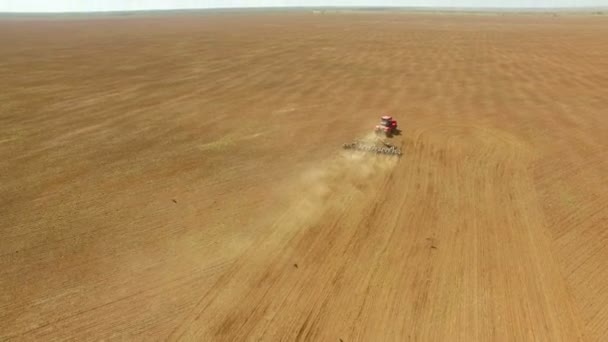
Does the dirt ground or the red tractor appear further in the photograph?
the red tractor

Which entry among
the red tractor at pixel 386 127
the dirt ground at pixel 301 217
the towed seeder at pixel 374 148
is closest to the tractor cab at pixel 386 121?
the red tractor at pixel 386 127

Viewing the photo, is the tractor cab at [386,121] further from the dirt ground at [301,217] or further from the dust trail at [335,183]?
the dust trail at [335,183]

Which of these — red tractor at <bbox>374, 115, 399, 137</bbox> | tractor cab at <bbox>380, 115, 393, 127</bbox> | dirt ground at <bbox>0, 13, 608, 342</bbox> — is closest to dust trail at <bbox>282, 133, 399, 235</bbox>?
dirt ground at <bbox>0, 13, 608, 342</bbox>

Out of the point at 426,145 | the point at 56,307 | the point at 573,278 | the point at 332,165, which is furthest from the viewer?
the point at 426,145

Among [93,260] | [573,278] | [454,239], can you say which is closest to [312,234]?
[454,239]

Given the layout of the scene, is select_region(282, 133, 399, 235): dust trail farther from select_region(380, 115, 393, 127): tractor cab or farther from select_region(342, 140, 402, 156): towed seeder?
select_region(380, 115, 393, 127): tractor cab

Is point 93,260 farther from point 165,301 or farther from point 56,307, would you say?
point 165,301

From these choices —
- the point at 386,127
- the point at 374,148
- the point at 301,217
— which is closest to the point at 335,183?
the point at 301,217
